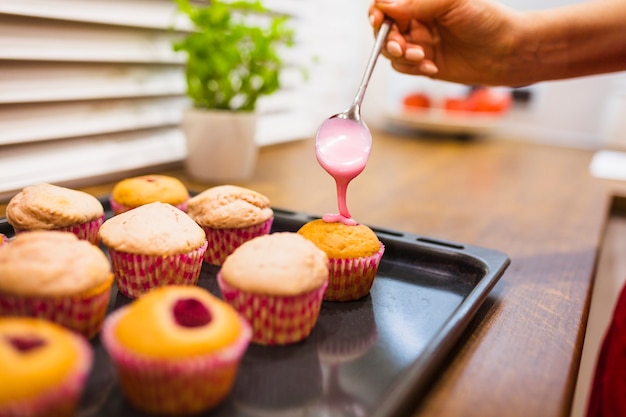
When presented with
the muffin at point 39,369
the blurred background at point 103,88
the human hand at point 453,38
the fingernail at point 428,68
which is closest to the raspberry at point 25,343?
the muffin at point 39,369

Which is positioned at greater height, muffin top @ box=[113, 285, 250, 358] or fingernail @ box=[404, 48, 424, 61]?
fingernail @ box=[404, 48, 424, 61]

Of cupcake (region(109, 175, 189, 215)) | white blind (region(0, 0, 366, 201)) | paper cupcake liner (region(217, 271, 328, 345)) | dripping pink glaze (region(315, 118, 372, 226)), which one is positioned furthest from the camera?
white blind (region(0, 0, 366, 201))

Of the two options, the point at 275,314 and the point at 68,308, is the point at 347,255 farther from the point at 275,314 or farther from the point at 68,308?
the point at 68,308

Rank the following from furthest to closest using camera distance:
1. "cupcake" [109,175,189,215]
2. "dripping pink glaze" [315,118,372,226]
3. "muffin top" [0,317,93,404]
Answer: "cupcake" [109,175,189,215]
"dripping pink glaze" [315,118,372,226]
"muffin top" [0,317,93,404]

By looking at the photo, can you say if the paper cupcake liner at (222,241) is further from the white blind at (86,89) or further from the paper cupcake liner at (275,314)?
the white blind at (86,89)

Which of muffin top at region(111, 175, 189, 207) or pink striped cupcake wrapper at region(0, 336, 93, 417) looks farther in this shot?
muffin top at region(111, 175, 189, 207)

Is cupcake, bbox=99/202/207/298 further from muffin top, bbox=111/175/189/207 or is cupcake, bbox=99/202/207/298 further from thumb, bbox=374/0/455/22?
thumb, bbox=374/0/455/22

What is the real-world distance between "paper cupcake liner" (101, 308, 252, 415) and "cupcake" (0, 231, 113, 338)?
4.1 inches

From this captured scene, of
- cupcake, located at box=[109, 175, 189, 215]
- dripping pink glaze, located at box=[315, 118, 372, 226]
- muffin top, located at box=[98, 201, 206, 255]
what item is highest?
dripping pink glaze, located at box=[315, 118, 372, 226]

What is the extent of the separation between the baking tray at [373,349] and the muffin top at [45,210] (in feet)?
0.28

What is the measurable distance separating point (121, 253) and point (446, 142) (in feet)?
6.61

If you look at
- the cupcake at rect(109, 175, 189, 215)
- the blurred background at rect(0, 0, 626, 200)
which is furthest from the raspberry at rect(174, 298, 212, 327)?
the blurred background at rect(0, 0, 626, 200)

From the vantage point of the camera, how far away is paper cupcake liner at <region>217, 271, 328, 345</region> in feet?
2.48

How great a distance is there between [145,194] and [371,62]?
47 cm
